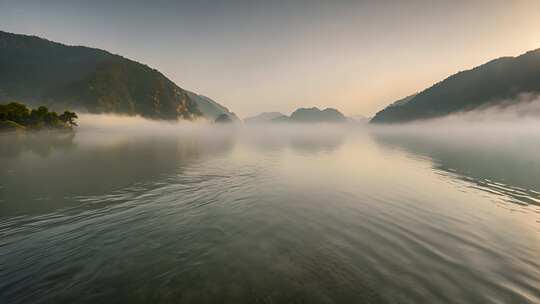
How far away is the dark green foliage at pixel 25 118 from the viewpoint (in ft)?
294

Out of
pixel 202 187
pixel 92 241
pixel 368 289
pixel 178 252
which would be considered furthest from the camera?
pixel 202 187

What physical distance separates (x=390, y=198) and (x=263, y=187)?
1228cm

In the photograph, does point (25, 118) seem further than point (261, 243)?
Yes

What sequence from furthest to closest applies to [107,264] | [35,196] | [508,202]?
[508,202] < [35,196] < [107,264]

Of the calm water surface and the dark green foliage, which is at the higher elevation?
the dark green foliage

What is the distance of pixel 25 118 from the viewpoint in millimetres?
99438

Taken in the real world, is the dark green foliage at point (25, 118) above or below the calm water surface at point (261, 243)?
above

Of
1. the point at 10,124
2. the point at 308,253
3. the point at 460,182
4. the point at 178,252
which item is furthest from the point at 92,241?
the point at 10,124

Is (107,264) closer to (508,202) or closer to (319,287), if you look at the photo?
(319,287)

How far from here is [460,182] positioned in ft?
87.5

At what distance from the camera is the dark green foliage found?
8972 centimetres

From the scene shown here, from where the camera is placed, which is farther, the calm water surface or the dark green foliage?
the dark green foliage

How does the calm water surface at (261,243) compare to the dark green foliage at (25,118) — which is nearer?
the calm water surface at (261,243)

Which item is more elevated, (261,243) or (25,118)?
(25,118)
